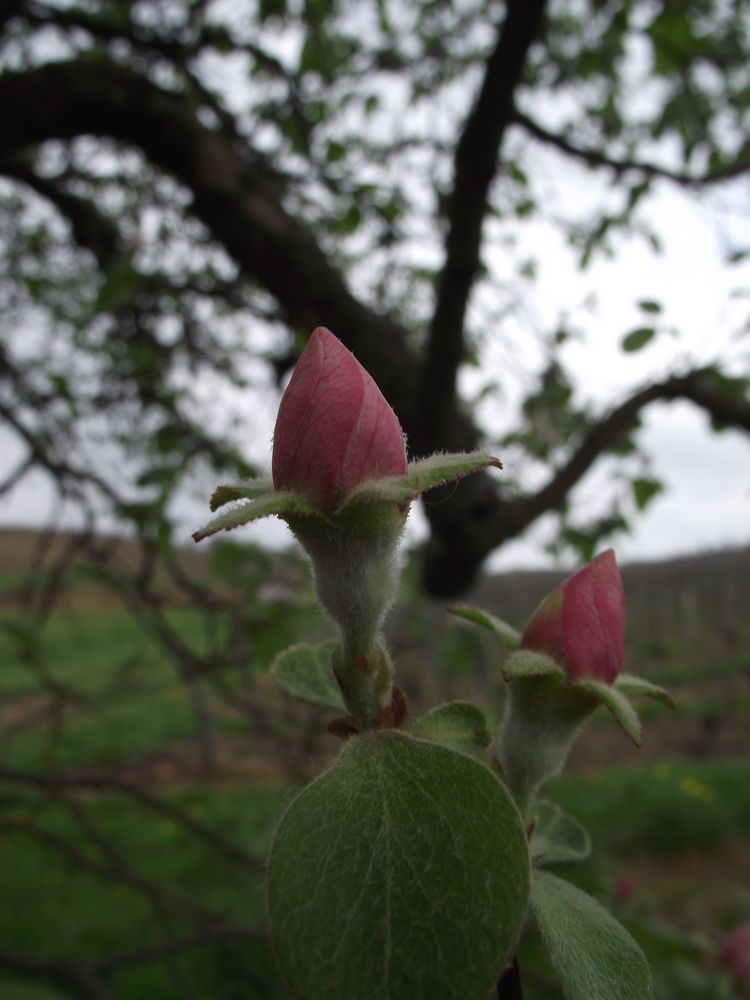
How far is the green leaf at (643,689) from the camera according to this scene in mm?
507

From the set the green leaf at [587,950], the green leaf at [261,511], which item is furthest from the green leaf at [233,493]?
the green leaf at [587,950]

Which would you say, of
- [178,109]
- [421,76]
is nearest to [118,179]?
[178,109]

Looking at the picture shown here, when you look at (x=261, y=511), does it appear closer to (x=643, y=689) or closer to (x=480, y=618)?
(x=480, y=618)

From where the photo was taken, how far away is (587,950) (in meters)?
0.39

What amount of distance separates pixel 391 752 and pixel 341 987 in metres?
0.10

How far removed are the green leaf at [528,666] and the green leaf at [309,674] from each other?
0.38 feet

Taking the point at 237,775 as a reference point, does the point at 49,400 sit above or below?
above

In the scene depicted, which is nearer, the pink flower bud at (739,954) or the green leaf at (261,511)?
the green leaf at (261,511)

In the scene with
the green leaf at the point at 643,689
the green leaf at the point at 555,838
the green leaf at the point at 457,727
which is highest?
the green leaf at the point at 643,689

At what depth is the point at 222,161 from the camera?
7.49 feet

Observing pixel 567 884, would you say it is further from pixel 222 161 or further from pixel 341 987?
pixel 222 161

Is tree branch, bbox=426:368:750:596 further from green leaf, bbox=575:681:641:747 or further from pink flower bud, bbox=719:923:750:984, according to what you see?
green leaf, bbox=575:681:641:747

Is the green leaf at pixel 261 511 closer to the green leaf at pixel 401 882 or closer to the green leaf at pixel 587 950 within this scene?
the green leaf at pixel 401 882

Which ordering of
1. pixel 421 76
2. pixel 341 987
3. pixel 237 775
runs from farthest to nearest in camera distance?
pixel 237 775 < pixel 421 76 < pixel 341 987
